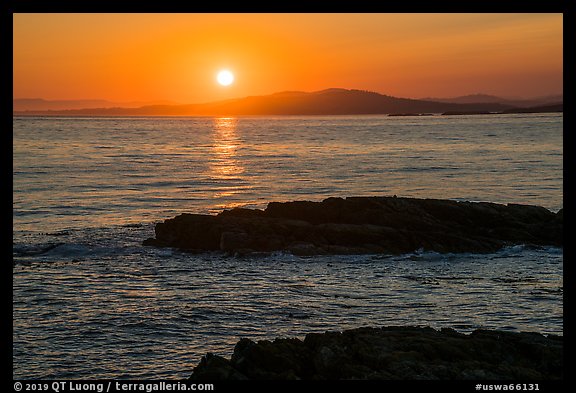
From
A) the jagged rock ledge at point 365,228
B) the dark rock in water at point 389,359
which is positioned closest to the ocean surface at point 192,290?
the jagged rock ledge at point 365,228

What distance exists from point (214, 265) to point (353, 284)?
7233 millimetres

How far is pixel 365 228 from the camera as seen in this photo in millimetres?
34188

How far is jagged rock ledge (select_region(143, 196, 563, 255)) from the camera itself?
33312 millimetres

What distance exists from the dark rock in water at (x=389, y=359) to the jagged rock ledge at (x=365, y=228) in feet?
62.5

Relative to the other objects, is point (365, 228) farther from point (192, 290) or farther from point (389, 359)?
point (389, 359)

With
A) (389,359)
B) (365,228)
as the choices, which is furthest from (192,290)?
(389,359)

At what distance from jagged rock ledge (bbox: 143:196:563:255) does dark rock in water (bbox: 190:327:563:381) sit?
19057 mm

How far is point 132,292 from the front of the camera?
2619 cm

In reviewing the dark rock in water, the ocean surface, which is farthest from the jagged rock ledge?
the dark rock in water

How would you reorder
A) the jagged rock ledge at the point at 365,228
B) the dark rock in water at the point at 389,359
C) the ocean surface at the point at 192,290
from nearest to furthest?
the dark rock in water at the point at 389,359 < the ocean surface at the point at 192,290 < the jagged rock ledge at the point at 365,228

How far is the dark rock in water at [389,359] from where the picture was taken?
474 inches

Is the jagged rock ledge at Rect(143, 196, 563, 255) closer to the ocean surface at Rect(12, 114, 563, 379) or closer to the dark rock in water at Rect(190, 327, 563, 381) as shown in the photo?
the ocean surface at Rect(12, 114, 563, 379)

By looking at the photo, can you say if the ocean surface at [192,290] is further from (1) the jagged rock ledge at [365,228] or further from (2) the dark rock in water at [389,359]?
(2) the dark rock in water at [389,359]
